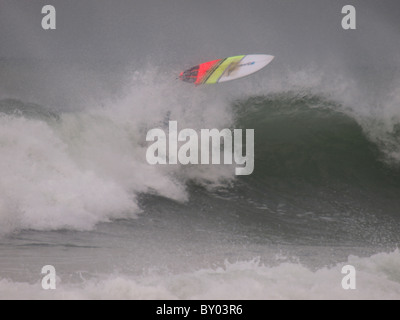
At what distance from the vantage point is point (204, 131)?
827 cm

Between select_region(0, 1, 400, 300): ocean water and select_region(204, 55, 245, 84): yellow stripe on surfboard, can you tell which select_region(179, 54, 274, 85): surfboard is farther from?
select_region(0, 1, 400, 300): ocean water

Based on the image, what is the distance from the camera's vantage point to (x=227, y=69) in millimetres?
8742

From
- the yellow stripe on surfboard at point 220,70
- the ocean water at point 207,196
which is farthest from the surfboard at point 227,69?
the ocean water at point 207,196

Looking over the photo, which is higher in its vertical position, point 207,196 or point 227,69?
point 227,69

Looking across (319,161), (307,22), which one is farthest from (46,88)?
(307,22)

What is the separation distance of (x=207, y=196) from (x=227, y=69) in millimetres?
2692

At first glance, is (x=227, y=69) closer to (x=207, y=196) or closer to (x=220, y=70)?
(x=220, y=70)

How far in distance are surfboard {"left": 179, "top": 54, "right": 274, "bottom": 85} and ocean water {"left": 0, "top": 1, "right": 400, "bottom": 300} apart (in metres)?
0.25

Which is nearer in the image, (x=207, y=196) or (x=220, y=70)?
(x=207, y=196)

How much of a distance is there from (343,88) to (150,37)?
64.5 ft

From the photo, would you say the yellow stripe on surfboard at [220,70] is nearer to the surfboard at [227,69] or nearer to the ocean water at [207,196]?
the surfboard at [227,69]

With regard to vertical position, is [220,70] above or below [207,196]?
above

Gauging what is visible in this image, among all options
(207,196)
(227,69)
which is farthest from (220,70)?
(207,196)
